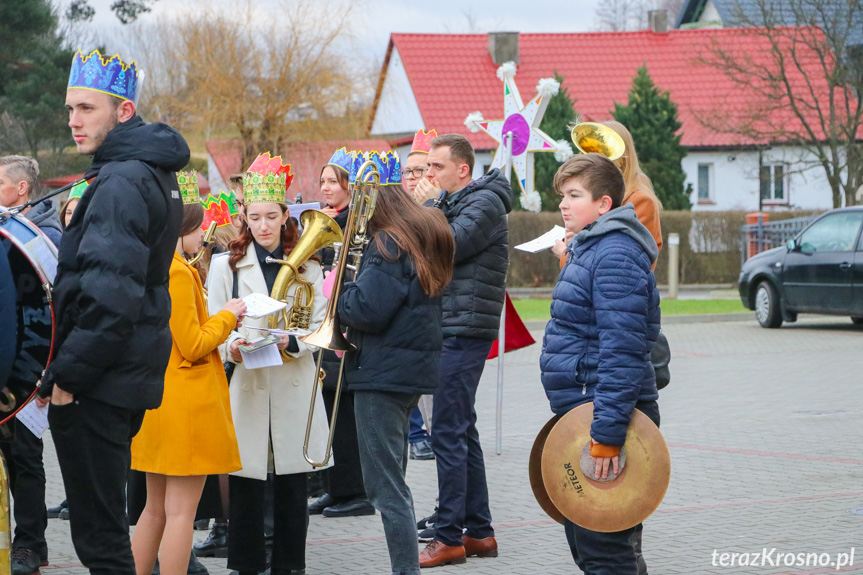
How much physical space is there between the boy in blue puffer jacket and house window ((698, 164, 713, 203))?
39053mm

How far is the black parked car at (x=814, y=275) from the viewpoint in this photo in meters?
17.1

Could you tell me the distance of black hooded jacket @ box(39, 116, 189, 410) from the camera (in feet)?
12.8

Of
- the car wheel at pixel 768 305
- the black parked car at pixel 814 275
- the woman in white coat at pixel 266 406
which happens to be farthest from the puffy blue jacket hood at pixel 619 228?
the car wheel at pixel 768 305

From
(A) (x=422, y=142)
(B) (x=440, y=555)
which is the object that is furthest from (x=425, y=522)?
(A) (x=422, y=142)

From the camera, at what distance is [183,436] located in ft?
16.2

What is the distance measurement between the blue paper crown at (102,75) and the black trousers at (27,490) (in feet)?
7.24

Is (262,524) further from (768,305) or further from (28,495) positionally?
(768,305)

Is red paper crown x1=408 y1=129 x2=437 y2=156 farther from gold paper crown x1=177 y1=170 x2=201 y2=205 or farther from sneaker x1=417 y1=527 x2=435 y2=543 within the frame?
sneaker x1=417 y1=527 x2=435 y2=543

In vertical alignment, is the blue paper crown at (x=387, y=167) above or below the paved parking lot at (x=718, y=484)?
above

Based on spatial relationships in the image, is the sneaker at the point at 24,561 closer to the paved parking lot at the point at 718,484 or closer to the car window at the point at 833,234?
the paved parking lot at the point at 718,484

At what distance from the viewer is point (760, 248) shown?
28.5 metres

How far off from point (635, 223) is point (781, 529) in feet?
8.53

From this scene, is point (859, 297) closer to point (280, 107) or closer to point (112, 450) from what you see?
point (112, 450)

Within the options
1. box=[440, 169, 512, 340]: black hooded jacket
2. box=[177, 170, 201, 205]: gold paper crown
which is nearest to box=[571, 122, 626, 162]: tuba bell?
box=[440, 169, 512, 340]: black hooded jacket
